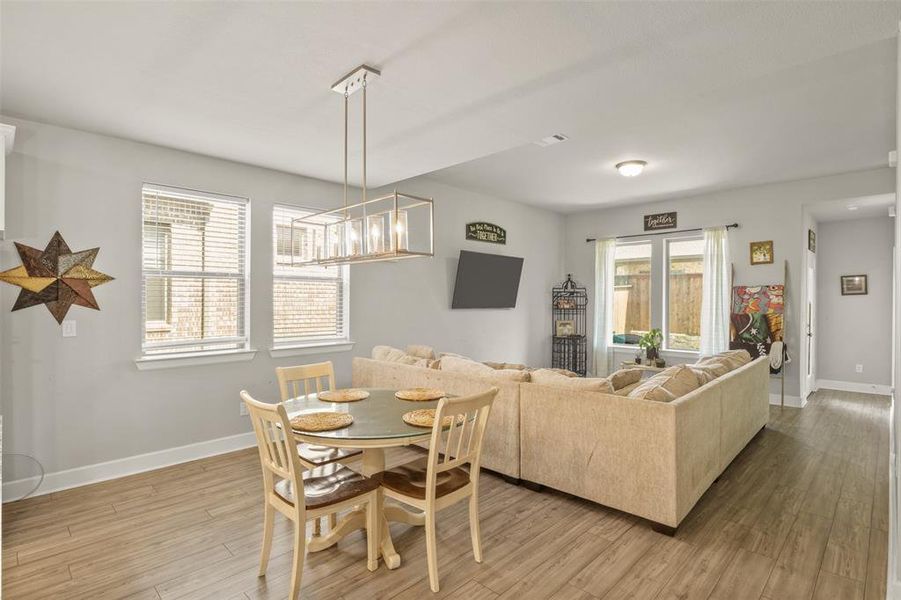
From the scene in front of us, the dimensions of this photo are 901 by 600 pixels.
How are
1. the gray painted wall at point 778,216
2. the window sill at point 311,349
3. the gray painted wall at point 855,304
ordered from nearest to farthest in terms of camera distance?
1. the window sill at point 311,349
2. the gray painted wall at point 778,216
3. the gray painted wall at point 855,304

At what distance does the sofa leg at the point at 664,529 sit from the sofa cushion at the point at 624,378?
89 centimetres

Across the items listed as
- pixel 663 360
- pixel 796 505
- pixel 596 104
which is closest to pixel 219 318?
pixel 596 104

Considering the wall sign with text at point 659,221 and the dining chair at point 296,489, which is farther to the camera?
the wall sign with text at point 659,221

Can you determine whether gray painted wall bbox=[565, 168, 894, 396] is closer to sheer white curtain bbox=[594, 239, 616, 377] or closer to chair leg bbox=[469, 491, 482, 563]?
sheer white curtain bbox=[594, 239, 616, 377]

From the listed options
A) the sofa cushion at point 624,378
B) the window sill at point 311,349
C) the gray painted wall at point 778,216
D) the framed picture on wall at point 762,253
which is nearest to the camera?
the sofa cushion at point 624,378

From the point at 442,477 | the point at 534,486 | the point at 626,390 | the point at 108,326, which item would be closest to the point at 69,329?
the point at 108,326

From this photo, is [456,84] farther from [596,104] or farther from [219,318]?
[219,318]

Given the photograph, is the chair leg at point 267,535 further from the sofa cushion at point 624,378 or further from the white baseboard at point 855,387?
the white baseboard at point 855,387

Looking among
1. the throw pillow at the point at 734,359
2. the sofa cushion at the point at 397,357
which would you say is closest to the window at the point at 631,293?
the throw pillow at the point at 734,359

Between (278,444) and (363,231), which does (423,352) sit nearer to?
(363,231)

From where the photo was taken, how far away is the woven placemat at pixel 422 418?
2318mm

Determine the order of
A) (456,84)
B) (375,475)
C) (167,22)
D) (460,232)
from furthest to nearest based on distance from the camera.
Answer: (460,232)
(456,84)
(375,475)
(167,22)

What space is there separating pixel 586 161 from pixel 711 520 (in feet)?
11.3

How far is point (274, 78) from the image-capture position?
2.54 m
